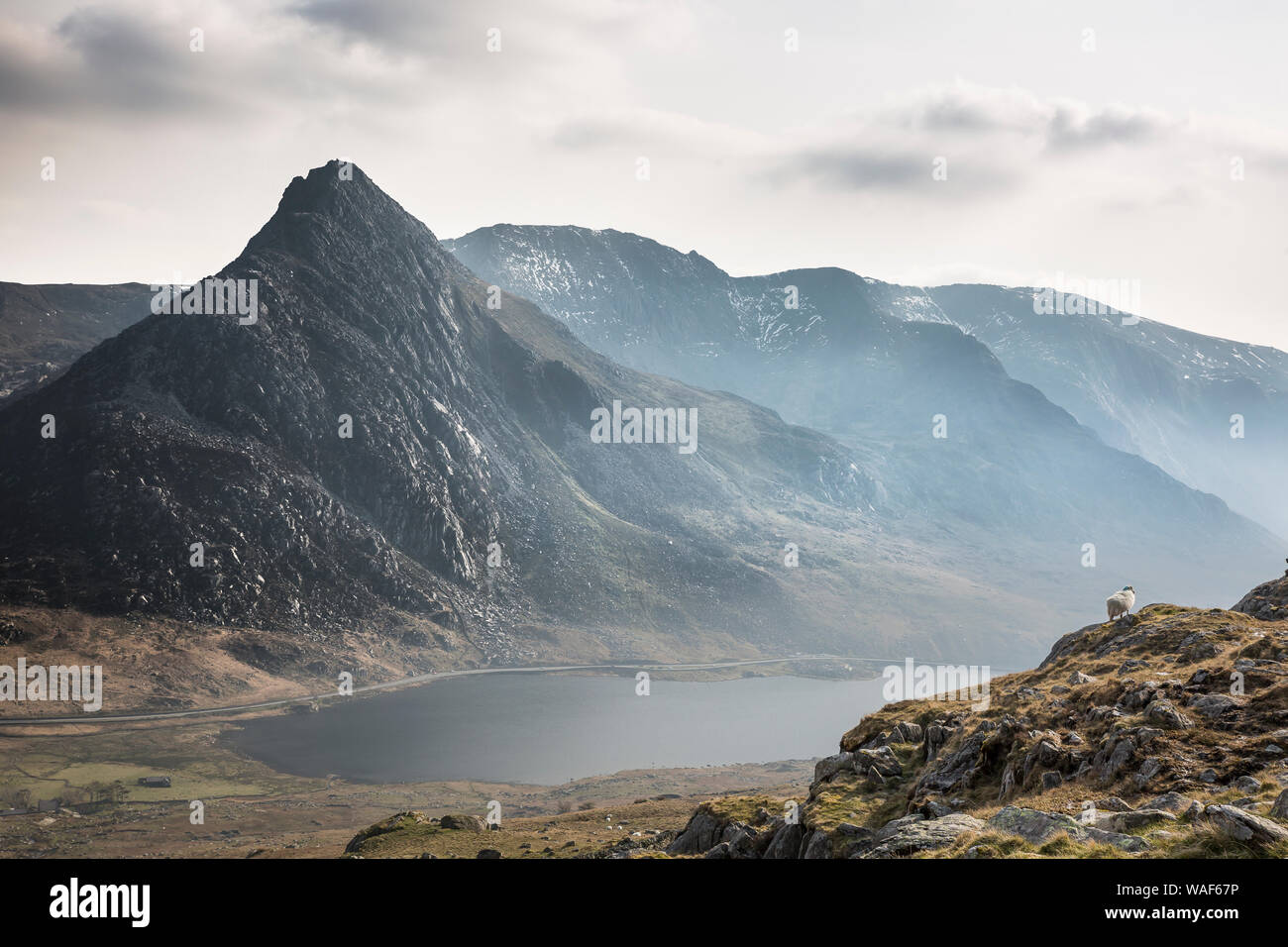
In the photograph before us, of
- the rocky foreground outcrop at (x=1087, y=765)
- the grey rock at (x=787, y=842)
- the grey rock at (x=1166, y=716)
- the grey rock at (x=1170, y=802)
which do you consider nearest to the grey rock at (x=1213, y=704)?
the rocky foreground outcrop at (x=1087, y=765)

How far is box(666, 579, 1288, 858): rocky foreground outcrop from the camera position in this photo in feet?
85.7

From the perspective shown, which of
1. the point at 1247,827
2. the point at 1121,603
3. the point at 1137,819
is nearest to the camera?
the point at 1247,827

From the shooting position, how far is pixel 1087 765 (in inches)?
1399

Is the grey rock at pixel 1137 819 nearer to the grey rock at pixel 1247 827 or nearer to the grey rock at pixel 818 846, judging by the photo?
the grey rock at pixel 1247 827

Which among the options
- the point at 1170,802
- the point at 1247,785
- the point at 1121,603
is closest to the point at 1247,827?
the point at 1170,802

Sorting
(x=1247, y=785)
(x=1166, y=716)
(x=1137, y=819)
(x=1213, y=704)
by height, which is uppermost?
(x=1213, y=704)

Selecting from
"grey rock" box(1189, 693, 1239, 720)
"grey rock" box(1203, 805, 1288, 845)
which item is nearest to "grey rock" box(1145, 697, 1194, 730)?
"grey rock" box(1189, 693, 1239, 720)

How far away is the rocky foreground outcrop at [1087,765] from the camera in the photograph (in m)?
26.1

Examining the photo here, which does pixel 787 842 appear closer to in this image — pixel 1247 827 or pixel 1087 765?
pixel 1087 765

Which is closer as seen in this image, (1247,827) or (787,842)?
(1247,827)

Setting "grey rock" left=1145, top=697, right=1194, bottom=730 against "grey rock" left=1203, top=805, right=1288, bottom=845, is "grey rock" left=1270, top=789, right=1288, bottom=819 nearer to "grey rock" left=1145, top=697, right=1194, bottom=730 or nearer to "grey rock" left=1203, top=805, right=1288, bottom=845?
"grey rock" left=1203, top=805, right=1288, bottom=845
